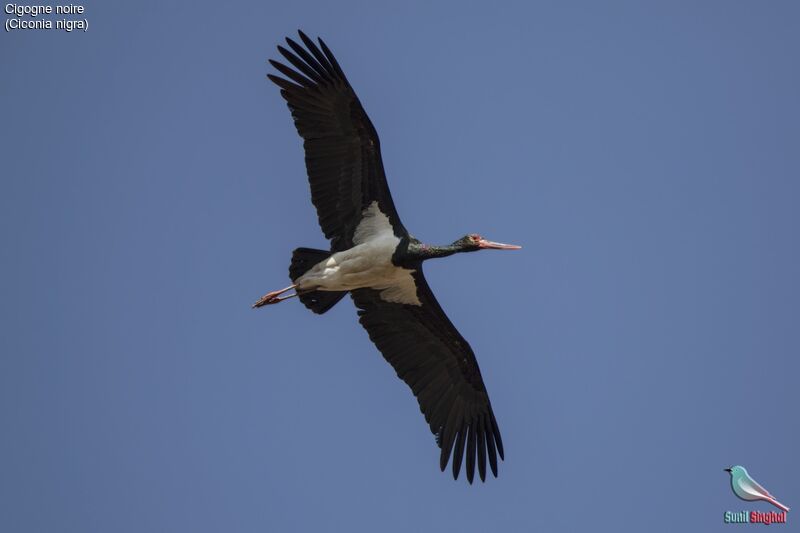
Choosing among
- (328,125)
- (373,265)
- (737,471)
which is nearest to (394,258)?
(373,265)

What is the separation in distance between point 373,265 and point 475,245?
4.57 ft

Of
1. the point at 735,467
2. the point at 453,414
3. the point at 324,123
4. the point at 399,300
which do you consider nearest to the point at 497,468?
the point at 453,414

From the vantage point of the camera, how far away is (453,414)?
15.3 meters

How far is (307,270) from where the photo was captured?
46.5ft

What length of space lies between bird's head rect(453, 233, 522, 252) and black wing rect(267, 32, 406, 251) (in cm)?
128

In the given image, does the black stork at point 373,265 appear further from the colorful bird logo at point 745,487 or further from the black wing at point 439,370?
the colorful bird logo at point 745,487

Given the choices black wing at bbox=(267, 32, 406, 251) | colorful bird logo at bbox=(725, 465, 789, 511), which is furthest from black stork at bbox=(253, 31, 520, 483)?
colorful bird logo at bbox=(725, 465, 789, 511)

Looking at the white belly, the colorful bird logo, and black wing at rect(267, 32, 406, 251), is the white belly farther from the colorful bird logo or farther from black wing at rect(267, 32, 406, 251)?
the colorful bird logo

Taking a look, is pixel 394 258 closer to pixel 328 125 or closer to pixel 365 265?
pixel 365 265

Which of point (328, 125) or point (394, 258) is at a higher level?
point (328, 125)

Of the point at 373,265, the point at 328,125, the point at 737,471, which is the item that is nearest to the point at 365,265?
the point at 373,265

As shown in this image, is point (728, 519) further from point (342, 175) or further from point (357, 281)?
point (342, 175)

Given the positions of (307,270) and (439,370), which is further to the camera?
(439,370)

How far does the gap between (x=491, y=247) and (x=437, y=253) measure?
2.43 ft
